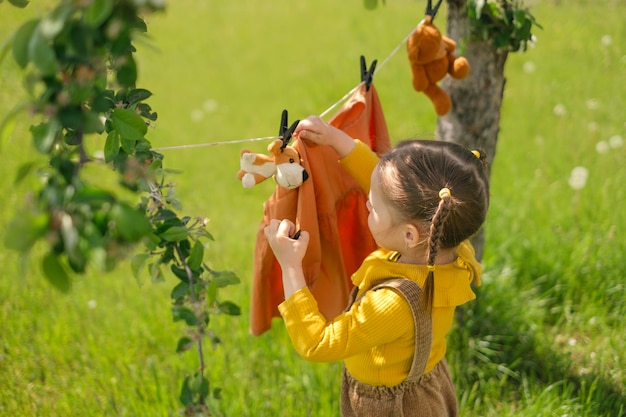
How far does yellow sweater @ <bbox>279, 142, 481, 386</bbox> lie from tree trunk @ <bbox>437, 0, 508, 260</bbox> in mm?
824

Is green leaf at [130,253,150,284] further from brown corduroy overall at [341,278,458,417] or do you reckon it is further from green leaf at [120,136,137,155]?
brown corduroy overall at [341,278,458,417]

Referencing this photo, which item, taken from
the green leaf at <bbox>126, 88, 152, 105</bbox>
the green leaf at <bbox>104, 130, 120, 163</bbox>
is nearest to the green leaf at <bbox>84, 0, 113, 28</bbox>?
the green leaf at <bbox>104, 130, 120, 163</bbox>

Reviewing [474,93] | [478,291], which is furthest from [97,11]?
[478,291]

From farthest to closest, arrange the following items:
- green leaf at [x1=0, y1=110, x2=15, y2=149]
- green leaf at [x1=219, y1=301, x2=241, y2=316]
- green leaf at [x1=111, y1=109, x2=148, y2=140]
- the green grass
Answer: the green grass
green leaf at [x1=219, y1=301, x2=241, y2=316]
green leaf at [x1=111, y1=109, x2=148, y2=140]
green leaf at [x1=0, y1=110, x2=15, y2=149]

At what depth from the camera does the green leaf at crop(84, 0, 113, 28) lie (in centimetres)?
96

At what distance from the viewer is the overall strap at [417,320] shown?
62.2 inches

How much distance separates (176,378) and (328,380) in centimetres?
57

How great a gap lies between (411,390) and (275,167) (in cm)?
69

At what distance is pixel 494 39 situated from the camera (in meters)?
2.22

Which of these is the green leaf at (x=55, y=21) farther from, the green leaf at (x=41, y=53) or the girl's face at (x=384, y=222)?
the girl's face at (x=384, y=222)

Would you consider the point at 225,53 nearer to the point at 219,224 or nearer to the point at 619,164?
the point at 219,224

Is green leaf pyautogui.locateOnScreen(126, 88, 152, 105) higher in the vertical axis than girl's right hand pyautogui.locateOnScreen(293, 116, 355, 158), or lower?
higher

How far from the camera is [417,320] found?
1.59 m

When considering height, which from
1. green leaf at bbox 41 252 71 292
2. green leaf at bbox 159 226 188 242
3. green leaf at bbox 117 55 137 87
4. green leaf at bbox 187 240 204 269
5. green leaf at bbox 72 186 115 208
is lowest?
green leaf at bbox 187 240 204 269
